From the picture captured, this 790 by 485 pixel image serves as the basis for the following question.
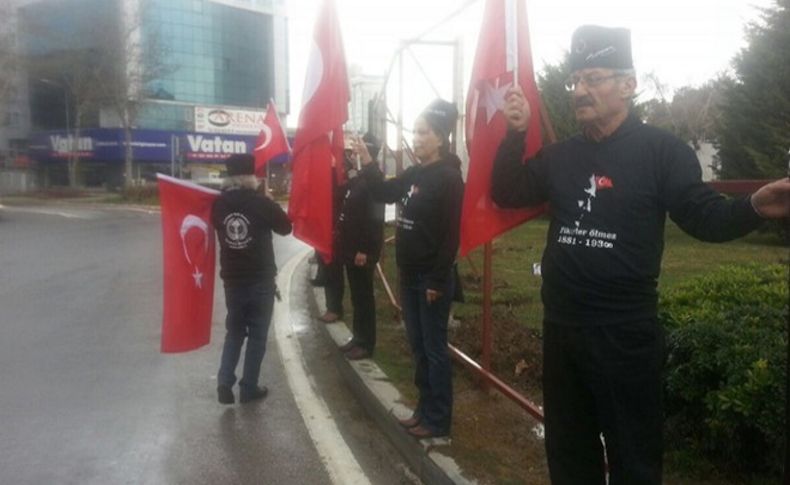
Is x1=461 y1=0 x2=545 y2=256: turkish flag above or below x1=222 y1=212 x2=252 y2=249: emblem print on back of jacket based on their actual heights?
above

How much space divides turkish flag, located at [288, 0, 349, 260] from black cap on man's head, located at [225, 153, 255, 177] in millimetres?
335

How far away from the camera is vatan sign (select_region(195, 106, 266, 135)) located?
66.1 meters

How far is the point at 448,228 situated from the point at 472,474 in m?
1.36

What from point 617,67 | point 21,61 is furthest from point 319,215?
point 21,61

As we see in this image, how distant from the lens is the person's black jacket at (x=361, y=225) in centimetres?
731

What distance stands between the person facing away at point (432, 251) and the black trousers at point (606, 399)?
5.35 feet

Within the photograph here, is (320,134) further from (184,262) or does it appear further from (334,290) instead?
(334,290)

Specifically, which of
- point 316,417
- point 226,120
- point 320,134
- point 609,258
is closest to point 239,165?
point 320,134

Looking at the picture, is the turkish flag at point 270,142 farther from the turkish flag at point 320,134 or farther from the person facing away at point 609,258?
the person facing away at point 609,258

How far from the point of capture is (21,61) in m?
54.1

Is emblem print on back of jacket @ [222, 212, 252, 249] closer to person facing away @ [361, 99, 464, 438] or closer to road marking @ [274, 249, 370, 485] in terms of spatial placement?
road marking @ [274, 249, 370, 485]

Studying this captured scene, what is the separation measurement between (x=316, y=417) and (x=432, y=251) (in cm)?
180

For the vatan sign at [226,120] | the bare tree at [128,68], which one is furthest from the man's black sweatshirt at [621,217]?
the vatan sign at [226,120]

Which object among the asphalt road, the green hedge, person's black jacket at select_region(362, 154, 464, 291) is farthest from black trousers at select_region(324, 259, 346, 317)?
the green hedge
